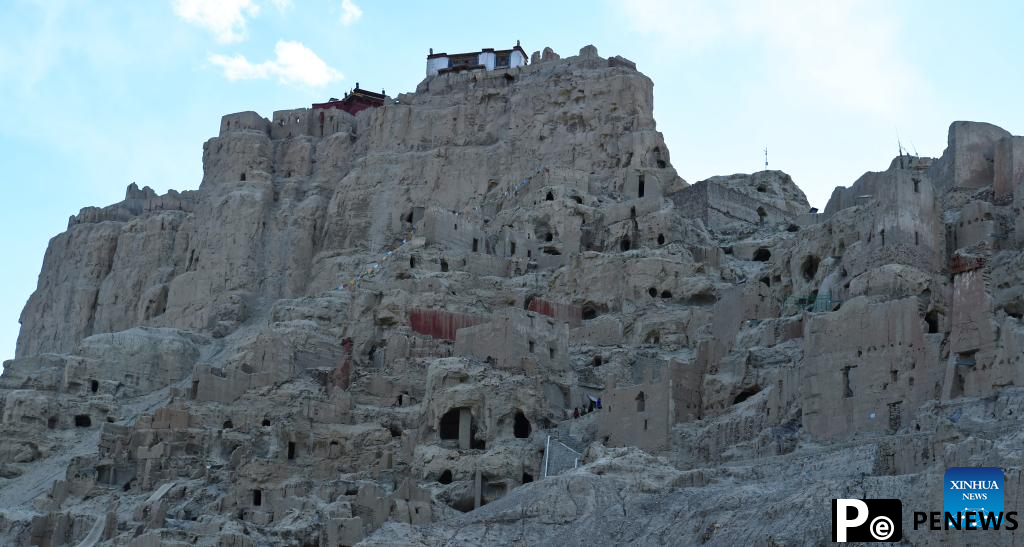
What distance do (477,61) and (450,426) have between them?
5122 cm

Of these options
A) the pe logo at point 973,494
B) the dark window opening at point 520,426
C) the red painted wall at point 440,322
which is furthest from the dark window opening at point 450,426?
the pe logo at point 973,494

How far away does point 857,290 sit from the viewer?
195ft

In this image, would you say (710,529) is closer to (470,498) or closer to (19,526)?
(470,498)

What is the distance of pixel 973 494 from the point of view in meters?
39.0

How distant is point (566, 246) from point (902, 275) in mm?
29626

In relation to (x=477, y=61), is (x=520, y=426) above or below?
below

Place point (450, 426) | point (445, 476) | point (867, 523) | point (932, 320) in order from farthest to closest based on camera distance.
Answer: point (450, 426)
point (445, 476)
point (932, 320)
point (867, 523)

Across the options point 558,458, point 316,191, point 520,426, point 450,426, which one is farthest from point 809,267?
point 316,191

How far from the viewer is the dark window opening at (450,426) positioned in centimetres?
6562

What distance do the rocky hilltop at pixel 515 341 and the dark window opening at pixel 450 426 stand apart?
11 cm

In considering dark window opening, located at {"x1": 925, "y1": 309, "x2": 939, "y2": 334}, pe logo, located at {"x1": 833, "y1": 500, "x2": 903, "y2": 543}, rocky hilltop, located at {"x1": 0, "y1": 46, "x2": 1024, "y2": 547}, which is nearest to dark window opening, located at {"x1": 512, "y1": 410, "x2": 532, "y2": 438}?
rocky hilltop, located at {"x1": 0, "y1": 46, "x2": 1024, "y2": 547}

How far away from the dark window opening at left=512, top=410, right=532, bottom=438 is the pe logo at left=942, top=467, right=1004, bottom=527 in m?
25.9

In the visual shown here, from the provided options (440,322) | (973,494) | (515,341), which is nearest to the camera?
(973,494)

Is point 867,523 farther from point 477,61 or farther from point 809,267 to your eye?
point 477,61
